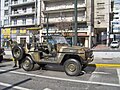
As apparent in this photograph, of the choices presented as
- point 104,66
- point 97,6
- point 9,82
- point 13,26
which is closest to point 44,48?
point 9,82

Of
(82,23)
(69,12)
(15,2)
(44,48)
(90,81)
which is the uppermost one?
(15,2)

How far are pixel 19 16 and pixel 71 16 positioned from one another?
54.0 feet

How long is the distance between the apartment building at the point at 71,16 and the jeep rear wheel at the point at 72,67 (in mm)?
26764

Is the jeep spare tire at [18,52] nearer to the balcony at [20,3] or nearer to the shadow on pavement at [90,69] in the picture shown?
the shadow on pavement at [90,69]

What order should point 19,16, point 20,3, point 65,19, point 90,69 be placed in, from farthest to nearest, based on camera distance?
point 19,16 → point 20,3 → point 65,19 → point 90,69

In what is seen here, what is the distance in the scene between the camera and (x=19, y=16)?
4759cm

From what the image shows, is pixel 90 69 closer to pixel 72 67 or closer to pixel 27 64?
pixel 72 67

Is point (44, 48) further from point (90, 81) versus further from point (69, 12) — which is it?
point (69, 12)

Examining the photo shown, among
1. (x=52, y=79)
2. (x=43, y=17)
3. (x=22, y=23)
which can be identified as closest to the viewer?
(x=52, y=79)

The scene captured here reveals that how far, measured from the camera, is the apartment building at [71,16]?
3681 cm

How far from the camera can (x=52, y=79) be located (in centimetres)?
755

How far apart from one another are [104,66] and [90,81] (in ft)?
13.2

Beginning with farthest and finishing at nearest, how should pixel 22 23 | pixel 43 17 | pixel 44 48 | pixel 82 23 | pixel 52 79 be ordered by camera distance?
pixel 22 23 → pixel 43 17 → pixel 82 23 → pixel 44 48 → pixel 52 79

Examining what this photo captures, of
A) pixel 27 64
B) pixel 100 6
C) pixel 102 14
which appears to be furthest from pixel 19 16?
pixel 27 64
